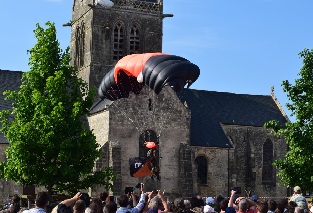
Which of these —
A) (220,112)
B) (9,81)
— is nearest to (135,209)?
(9,81)

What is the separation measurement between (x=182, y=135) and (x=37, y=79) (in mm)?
15430

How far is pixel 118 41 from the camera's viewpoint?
4875 centimetres

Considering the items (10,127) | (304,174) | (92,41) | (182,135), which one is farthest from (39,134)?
(92,41)

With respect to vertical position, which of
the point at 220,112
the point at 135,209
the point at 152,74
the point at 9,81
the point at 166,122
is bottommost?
the point at 135,209

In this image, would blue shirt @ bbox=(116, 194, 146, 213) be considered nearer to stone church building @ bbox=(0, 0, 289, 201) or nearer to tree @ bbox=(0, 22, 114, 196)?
tree @ bbox=(0, 22, 114, 196)

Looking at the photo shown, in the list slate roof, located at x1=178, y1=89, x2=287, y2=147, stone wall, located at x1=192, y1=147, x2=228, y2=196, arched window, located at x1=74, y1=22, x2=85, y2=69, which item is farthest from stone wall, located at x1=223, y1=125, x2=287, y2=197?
arched window, located at x1=74, y1=22, x2=85, y2=69

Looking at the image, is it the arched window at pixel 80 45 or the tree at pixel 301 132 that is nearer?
the tree at pixel 301 132

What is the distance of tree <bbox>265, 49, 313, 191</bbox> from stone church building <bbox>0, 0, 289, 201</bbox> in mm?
15808

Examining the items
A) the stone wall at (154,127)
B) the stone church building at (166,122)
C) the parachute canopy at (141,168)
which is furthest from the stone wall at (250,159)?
the parachute canopy at (141,168)

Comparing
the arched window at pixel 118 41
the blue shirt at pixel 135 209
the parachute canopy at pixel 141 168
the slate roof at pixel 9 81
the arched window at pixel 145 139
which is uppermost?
the arched window at pixel 118 41

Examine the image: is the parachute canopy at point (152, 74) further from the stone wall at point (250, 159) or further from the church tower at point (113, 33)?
the stone wall at point (250, 159)

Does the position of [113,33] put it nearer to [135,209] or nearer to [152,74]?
[152,74]

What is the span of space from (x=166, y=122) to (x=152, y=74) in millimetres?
17180

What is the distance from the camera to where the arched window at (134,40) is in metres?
49.1
